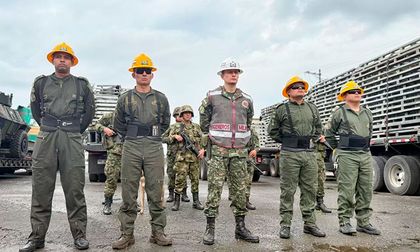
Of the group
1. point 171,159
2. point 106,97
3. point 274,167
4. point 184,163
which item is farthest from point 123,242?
point 274,167

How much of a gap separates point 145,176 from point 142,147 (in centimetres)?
33

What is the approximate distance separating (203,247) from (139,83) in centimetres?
201

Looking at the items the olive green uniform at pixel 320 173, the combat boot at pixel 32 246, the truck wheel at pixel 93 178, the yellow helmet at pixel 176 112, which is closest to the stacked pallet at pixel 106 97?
the truck wheel at pixel 93 178

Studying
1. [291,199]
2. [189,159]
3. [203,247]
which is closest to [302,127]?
[291,199]

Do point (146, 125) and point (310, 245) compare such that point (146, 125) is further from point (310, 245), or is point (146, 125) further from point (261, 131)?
point (261, 131)

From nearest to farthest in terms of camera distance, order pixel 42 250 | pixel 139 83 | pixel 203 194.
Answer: pixel 42 250 → pixel 139 83 → pixel 203 194

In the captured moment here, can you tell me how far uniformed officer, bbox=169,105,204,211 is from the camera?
22.1ft

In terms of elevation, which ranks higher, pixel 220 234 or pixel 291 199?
pixel 291 199

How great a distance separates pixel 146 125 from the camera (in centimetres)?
425

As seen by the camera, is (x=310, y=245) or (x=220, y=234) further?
(x=220, y=234)

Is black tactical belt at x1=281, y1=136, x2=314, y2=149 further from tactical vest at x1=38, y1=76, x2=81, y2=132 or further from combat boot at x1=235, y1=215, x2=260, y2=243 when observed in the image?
tactical vest at x1=38, y1=76, x2=81, y2=132

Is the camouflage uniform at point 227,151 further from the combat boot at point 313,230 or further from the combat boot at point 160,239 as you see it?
the combat boot at point 313,230

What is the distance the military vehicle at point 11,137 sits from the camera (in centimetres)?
1201

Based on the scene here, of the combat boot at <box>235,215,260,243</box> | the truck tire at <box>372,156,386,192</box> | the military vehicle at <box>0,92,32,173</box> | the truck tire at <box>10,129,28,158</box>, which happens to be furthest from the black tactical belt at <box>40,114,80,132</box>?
the truck tire at <box>10,129,28,158</box>
